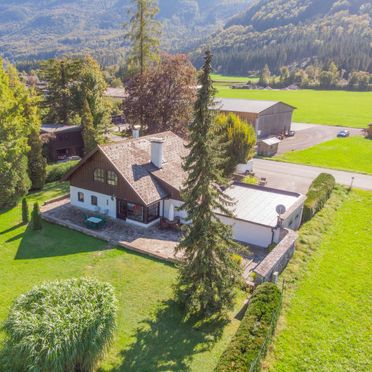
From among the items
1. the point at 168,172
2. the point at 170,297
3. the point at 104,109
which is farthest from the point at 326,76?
the point at 170,297

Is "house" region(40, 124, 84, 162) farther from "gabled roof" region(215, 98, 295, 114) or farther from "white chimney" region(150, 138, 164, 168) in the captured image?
"gabled roof" region(215, 98, 295, 114)

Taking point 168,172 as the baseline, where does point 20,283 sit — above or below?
below

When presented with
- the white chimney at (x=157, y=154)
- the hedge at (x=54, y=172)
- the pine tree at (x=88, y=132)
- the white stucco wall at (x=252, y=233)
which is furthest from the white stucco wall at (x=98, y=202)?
the pine tree at (x=88, y=132)

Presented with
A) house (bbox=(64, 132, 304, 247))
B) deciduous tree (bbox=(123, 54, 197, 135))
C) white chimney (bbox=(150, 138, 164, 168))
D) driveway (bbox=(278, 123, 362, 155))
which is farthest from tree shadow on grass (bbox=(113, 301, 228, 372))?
driveway (bbox=(278, 123, 362, 155))

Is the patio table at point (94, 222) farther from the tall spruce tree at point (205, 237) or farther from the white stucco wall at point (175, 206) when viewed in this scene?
the tall spruce tree at point (205, 237)

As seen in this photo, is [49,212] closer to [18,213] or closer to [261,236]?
[18,213]

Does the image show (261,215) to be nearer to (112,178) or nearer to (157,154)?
(157,154)
